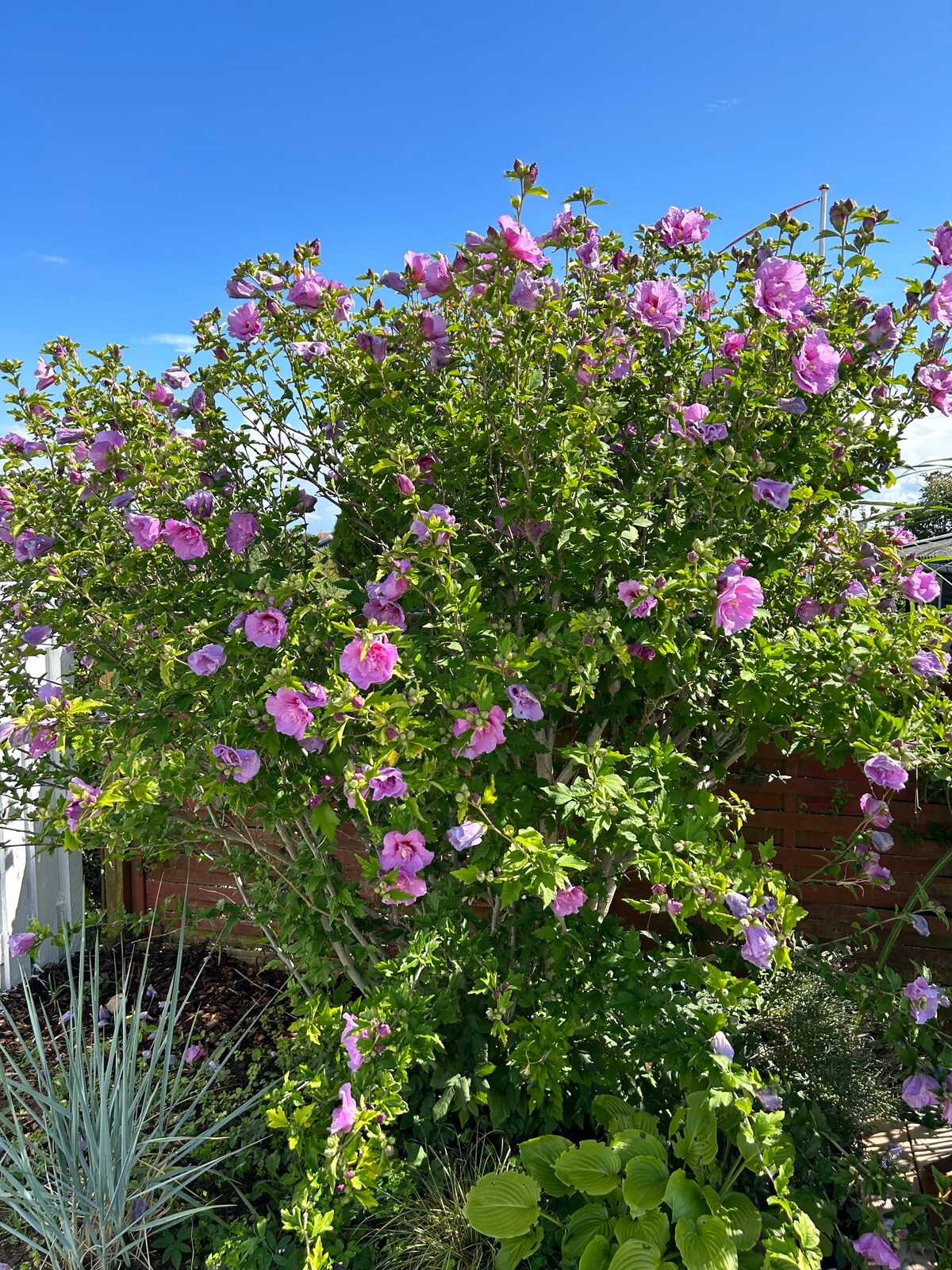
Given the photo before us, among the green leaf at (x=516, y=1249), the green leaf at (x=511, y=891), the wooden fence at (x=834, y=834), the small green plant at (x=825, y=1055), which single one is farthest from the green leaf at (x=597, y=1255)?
the wooden fence at (x=834, y=834)

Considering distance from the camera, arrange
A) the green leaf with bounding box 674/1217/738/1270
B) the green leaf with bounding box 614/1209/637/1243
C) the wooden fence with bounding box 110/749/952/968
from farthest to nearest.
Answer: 1. the wooden fence with bounding box 110/749/952/968
2. the green leaf with bounding box 614/1209/637/1243
3. the green leaf with bounding box 674/1217/738/1270

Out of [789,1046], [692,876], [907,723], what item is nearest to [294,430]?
[692,876]

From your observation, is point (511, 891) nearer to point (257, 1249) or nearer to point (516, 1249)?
point (516, 1249)

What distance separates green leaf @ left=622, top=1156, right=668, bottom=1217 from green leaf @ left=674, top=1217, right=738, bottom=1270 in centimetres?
7

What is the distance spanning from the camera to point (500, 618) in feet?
7.61

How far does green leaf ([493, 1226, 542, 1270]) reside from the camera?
179 centimetres

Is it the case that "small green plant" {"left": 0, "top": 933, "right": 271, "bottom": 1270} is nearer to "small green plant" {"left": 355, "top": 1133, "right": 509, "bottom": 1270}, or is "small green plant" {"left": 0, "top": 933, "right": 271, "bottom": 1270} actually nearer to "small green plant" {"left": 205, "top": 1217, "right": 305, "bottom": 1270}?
"small green plant" {"left": 205, "top": 1217, "right": 305, "bottom": 1270}

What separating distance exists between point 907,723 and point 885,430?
29.9 inches

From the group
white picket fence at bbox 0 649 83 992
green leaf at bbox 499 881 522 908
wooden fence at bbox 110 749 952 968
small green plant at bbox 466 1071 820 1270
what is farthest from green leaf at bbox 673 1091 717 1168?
white picket fence at bbox 0 649 83 992

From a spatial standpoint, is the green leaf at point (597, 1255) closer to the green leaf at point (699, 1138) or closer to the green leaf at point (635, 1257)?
the green leaf at point (635, 1257)

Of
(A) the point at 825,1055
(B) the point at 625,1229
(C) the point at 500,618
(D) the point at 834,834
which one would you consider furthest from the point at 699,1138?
(D) the point at 834,834

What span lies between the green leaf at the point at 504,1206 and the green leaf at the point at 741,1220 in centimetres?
39

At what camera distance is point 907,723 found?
211cm

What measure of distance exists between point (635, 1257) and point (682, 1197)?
0.15 m
